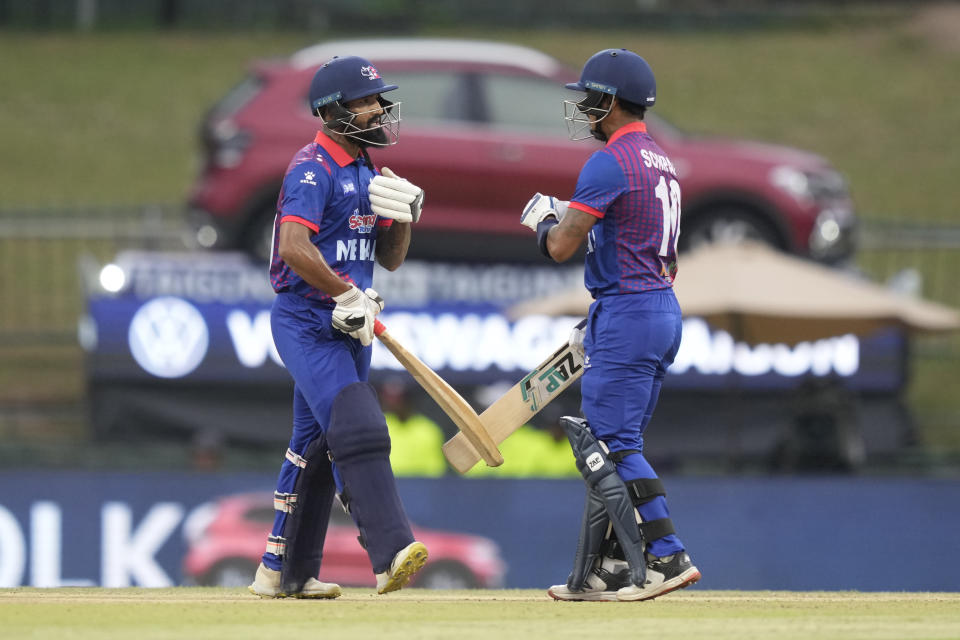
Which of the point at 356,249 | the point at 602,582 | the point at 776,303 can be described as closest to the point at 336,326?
the point at 356,249

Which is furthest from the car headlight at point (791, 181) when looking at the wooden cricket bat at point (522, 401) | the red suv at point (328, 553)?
the wooden cricket bat at point (522, 401)

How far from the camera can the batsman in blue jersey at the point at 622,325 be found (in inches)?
248

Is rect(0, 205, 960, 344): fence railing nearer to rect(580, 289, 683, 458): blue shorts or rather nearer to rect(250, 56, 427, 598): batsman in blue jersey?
rect(250, 56, 427, 598): batsman in blue jersey

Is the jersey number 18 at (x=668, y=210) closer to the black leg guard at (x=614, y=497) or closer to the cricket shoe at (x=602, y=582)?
the black leg guard at (x=614, y=497)

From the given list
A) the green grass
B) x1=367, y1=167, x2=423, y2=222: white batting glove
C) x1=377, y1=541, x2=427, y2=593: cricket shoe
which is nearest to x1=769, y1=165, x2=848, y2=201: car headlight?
x1=367, y1=167, x2=423, y2=222: white batting glove

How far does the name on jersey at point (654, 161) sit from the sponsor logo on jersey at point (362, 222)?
44.3 inches

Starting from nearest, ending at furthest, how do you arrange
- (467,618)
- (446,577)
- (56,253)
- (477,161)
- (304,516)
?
(467,618) → (304,516) → (446,577) → (477,161) → (56,253)

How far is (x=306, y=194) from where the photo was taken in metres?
6.26

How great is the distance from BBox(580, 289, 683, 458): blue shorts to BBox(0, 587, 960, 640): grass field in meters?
0.72

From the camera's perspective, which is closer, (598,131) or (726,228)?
(598,131)

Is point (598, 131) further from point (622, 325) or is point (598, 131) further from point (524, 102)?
point (524, 102)

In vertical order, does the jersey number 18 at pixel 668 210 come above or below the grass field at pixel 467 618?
above

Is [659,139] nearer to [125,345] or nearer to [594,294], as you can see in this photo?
[125,345]

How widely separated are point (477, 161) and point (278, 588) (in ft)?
25.0
